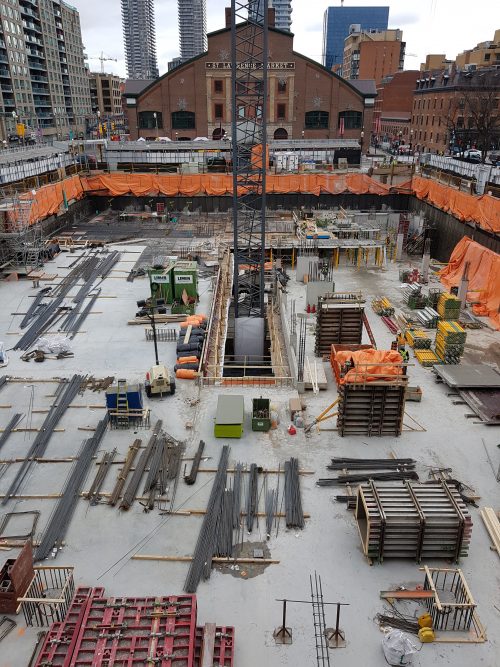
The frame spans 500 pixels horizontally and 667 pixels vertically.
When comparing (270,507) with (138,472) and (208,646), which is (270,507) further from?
(208,646)

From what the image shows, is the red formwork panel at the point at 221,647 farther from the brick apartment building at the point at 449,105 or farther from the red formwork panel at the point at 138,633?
the brick apartment building at the point at 449,105

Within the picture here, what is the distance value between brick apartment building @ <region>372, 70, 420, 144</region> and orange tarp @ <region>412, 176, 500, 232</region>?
60382 mm

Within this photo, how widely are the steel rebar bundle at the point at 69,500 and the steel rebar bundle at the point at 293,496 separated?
16.8 feet

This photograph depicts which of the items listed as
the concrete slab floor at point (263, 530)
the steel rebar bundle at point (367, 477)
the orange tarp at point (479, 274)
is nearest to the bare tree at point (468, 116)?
the orange tarp at point (479, 274)

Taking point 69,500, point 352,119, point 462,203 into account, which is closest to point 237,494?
point 69,500

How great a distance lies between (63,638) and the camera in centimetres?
850

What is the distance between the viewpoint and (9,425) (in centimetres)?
1527

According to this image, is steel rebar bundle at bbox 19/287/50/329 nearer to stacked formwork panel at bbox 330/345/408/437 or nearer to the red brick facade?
stacked formwork panel at bbox 330/345/408/437

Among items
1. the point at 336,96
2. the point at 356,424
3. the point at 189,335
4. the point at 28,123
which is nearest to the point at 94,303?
the point at 189,335

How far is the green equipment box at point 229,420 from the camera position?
47.1 feet

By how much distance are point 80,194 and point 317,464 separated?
38.8 metres

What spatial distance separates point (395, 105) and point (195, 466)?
109210mm

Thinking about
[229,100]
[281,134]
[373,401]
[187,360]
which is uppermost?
[229,100]

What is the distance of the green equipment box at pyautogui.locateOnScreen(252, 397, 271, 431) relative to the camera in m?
14.8
